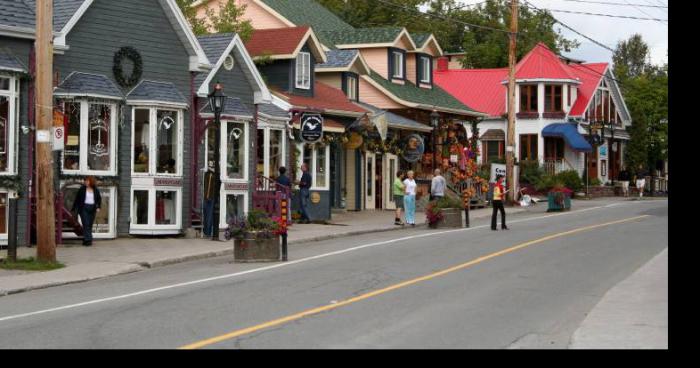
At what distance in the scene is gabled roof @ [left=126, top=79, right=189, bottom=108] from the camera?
26578 millimetres

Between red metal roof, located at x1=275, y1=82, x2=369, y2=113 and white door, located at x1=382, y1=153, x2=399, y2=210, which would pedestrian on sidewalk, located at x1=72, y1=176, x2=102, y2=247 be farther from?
white door, located at x1=382, y1=153, x2=399, y2=210

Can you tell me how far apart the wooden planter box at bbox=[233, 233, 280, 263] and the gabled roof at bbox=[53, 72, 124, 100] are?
622 centimetres

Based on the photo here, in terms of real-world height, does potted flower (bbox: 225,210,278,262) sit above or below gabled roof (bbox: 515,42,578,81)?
below

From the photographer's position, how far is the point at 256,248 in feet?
70.5

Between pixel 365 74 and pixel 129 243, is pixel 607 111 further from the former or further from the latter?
pixel 129 243

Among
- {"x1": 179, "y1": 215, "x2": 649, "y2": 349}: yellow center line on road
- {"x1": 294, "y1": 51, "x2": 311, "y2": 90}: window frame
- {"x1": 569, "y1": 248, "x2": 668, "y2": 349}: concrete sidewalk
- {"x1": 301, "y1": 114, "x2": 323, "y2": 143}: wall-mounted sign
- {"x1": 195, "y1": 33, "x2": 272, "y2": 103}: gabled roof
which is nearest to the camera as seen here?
{"x1": 569, "y1": 248, "x2": 668, "y2": 349}: concrete sidewalk

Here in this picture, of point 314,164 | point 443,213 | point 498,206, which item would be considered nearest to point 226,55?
point 443,213

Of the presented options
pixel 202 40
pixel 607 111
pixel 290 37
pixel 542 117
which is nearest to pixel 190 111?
pixel 202 40

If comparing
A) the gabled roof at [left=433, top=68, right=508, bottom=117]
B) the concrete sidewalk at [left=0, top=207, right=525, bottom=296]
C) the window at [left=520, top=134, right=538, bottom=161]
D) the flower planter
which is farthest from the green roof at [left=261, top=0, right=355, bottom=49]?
the concrete sidewalk at [left=0, top=207, right=525, bottom=296]

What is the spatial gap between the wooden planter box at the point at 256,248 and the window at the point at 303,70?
1685cm

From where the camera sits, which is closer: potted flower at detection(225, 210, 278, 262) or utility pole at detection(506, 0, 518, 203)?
potted flower at detection(225, 210, 278, 262)

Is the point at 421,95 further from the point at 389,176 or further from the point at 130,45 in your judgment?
the point at 130,45
